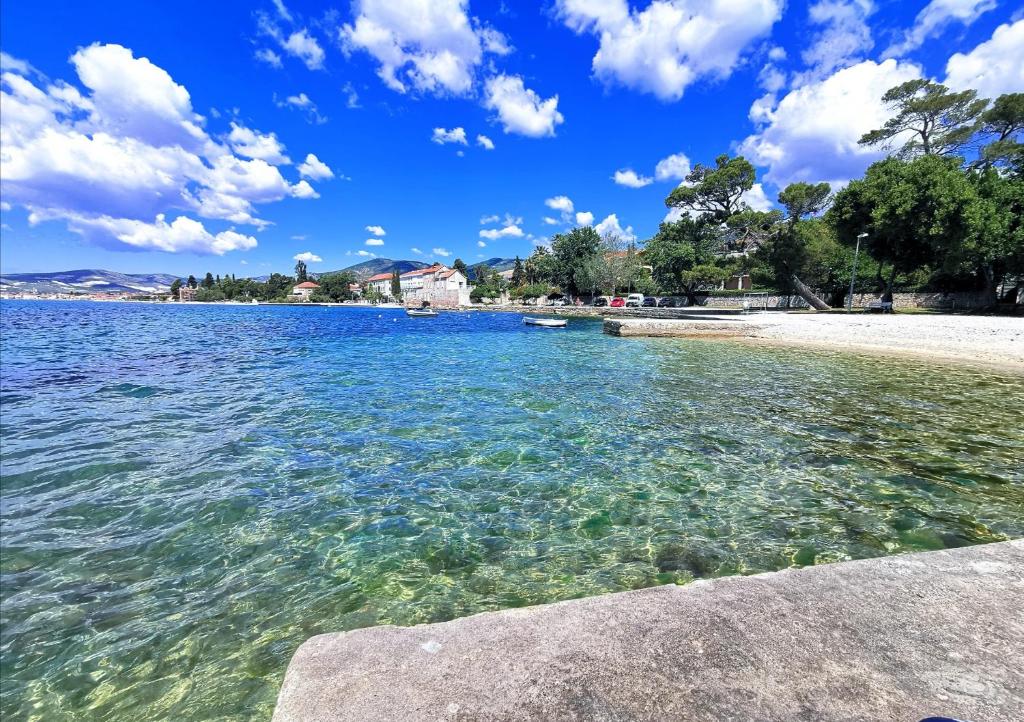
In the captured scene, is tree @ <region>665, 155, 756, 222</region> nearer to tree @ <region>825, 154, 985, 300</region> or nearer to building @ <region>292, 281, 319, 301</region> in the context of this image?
tree @ <region>825, 154, 985, 300</region>

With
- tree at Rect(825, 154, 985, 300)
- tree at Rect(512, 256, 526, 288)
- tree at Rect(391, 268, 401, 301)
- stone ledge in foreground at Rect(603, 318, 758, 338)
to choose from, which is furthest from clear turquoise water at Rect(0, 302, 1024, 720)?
tree at Rect(391, 268, 401, 301)

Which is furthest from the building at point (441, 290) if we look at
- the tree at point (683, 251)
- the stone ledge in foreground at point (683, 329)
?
the stone ledge in foreground at point (683, 329)

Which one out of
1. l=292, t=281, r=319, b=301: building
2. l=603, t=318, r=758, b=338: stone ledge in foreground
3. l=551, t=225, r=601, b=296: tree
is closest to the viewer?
l=603, t=318, r=758, b=338: stone ledge in foreground

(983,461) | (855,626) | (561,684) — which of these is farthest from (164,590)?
(983,461)

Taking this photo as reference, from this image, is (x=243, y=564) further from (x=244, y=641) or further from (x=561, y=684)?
(x=561, y=684)

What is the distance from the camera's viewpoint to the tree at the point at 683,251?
174 feet

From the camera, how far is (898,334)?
23.9 m

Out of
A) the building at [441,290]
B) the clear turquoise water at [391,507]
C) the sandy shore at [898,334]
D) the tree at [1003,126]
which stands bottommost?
the clear turquoise water at [391,507]

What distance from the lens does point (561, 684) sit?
6.47 ft

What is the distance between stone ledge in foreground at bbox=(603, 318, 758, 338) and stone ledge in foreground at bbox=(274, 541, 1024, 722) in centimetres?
2934

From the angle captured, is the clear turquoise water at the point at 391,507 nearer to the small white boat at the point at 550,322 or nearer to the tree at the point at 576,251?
the small white boat at the point at 550,322

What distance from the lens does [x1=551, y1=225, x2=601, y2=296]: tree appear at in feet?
261

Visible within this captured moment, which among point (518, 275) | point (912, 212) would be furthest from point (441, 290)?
point (912, 212)

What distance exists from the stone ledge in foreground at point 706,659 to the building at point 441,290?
4611 inches
